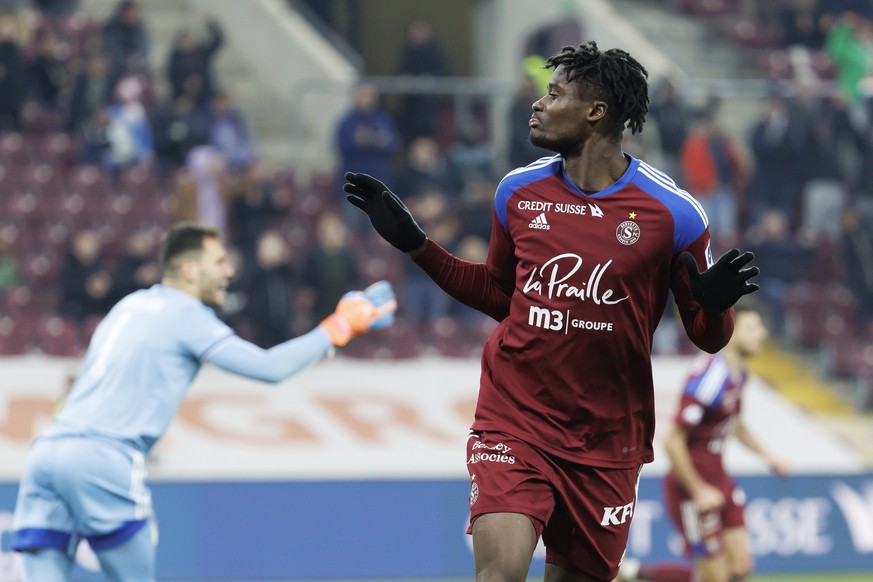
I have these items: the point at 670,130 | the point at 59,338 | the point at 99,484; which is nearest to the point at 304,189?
the point at 59,338

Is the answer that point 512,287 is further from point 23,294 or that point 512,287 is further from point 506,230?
point 23,294

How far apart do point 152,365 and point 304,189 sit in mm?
10051

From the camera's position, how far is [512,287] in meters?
5.84

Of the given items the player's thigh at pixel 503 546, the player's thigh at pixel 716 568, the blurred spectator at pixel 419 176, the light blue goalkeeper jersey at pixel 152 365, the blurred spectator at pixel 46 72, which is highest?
the blurred spectator at pixel 46 72

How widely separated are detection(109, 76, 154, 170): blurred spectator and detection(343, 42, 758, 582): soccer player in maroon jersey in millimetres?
10763

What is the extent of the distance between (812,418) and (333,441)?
508cm

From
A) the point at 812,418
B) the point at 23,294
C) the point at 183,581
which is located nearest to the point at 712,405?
the point at 183,581

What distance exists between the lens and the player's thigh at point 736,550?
934cm

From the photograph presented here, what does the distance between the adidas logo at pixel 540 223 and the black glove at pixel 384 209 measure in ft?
1.47

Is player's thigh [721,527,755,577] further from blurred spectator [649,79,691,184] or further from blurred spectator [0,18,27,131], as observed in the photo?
blurred spectator [0,18,27,131]

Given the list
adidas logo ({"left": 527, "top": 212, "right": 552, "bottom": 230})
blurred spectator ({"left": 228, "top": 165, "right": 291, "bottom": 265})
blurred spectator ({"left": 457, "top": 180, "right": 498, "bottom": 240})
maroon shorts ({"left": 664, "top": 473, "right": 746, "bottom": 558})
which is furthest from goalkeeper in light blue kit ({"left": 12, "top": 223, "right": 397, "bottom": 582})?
blurred spectator ({"left": 457, "top": 180, "right": 498, "bottom": 240})

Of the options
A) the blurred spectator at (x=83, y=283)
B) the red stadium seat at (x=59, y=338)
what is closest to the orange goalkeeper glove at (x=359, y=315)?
the red stadium seat at (x=59, y=338)

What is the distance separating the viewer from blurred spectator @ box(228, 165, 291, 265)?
600 inches

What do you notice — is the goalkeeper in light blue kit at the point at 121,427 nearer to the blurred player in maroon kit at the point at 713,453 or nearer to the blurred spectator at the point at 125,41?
the blurred player in maroon kit at the point at 713,453
